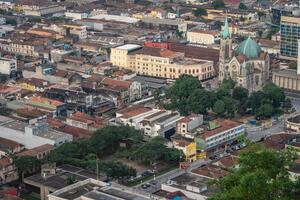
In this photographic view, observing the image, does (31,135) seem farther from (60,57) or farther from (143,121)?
(60,57)

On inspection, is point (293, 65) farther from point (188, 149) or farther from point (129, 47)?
point (188, 149)

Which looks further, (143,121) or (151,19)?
(151,19)

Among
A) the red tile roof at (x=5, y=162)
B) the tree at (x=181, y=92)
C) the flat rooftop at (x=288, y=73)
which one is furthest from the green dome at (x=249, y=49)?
the red tile roof at (x=5, y=162)

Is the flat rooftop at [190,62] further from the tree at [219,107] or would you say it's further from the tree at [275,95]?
the tree at [219,107]

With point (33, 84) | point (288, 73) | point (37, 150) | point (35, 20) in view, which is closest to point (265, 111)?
point (288, 73)

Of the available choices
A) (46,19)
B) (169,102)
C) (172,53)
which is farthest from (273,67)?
(46,19)

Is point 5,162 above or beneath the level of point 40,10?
beneath

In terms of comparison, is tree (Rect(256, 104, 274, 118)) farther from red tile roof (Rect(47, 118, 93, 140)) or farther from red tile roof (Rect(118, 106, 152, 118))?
red tile roof (Rect(47, 118, 93, 140))
